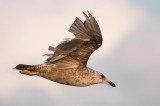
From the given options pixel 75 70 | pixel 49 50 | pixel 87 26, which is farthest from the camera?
pixel 49 50

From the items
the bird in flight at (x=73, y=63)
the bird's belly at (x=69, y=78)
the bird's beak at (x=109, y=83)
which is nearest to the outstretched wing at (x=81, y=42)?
the bird in flight at (x=73, y=63)

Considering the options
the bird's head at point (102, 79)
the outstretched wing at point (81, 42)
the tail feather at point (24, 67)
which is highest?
the outstretched wing at point (81, 42)

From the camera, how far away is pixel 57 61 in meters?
24.0

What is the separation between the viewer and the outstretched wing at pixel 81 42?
22.6 m

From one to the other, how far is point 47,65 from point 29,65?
0.69 m

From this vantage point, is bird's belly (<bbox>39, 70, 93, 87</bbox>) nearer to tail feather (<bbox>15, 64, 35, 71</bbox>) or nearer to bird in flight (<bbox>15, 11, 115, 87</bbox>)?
bird in flight (<bbox>15, 11, 115, 87</bbox>)

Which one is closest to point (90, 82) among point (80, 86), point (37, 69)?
point (80, 86)

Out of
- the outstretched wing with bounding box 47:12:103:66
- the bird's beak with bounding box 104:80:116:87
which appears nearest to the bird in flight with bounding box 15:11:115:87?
the outstretched wing with bounding box 47:12:103:66

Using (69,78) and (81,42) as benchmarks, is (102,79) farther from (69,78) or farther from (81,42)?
(81,42)

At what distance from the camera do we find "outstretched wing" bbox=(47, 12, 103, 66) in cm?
2256

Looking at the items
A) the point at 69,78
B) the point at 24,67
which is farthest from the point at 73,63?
the point at 24,67

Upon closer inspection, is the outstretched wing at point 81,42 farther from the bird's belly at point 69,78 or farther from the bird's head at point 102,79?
the bird's head at point 102,79

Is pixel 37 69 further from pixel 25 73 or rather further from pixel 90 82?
pixel 90 82

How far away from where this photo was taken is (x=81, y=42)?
2314cm
